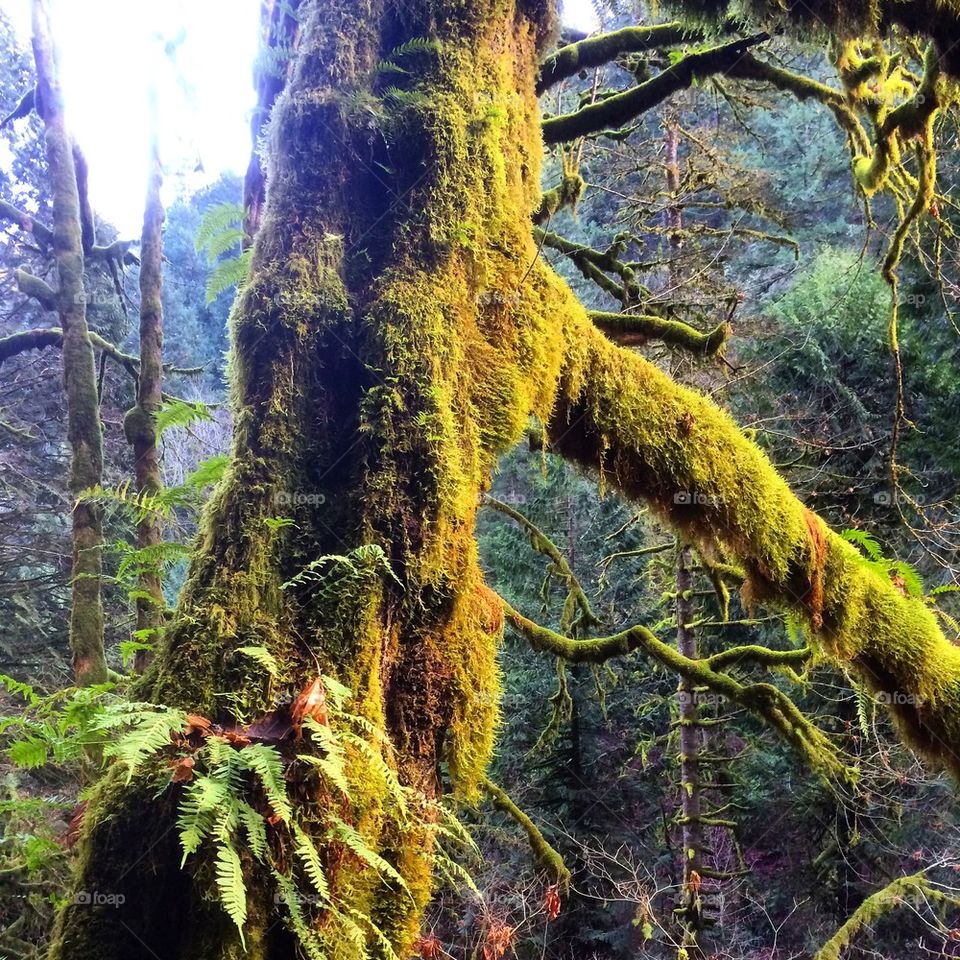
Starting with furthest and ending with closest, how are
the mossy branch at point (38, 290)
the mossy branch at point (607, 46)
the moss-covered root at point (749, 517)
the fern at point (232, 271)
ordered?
the mossy branch at point (38, 290) → the mossy branch at point (607, 46) → the moss-covered root at point (749, 517) → the fern at point (232, 271)

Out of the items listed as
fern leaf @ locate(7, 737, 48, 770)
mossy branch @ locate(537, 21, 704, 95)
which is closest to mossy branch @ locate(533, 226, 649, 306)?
mossy branch @ locate(537, 21, 704, 95)

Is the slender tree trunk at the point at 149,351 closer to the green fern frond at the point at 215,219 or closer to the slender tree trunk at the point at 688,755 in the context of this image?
the green fern frond at the point at 215,219

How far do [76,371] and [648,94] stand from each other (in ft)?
14.4

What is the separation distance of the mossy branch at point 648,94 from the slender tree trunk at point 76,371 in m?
3.75

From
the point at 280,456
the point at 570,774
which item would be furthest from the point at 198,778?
the point at 570,774

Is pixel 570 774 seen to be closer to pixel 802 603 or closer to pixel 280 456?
pixel 802 603

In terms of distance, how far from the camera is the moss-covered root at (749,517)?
2523 mm

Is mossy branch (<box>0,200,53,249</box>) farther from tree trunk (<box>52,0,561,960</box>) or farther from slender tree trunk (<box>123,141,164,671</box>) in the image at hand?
tree trunk (<box>52,0,561,960</box>)

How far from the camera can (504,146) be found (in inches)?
87.9

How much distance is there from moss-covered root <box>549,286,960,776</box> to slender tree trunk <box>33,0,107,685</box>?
3957 mm

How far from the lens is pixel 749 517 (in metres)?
2.70

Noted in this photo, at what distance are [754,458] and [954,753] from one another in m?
1.73

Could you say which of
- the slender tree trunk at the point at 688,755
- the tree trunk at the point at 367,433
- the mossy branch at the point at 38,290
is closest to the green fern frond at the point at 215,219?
the tree trunk at the point at 367,433

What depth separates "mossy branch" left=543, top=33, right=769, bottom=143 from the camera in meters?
3.55
